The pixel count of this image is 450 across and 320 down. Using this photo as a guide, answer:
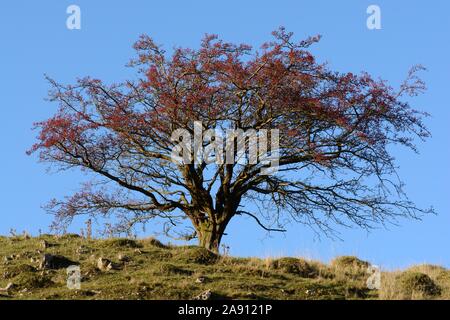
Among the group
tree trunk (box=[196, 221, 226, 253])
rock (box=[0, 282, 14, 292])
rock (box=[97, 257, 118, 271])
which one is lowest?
rock (box=[0, 282, 14, 292])

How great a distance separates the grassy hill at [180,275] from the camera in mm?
17922

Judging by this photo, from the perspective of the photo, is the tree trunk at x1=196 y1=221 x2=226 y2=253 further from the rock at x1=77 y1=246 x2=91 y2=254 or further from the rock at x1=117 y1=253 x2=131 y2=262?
the rock at x1=117 y1=253 x2=131 y2=262

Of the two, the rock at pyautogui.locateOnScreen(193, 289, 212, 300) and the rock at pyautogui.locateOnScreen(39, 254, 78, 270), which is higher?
the rock at pyautogui.locateOnScreen(39, 254, 78, 270)

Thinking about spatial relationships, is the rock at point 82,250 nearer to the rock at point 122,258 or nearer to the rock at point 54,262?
the rock at point 54,262

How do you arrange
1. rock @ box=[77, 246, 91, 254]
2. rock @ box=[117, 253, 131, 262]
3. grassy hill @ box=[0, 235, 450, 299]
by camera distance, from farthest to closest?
rock @ box=[77, 246, 91, 254] → rock @ box=[117, 253, 131, 262] → grassy hill @ box=[0, 235, 450, 299]

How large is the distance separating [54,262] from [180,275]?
4051 millimetres

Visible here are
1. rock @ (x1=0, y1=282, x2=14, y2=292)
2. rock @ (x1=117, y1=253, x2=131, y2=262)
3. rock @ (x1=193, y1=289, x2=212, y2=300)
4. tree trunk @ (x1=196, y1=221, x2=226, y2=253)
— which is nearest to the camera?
rock @ (x1=193, y1=289, x2=212, y2=300)

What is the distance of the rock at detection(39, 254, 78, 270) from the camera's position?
2081 cm

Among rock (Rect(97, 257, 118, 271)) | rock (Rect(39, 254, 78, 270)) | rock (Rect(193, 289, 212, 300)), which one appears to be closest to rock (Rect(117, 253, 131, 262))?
rock (Rect(97, 257, 118, 271))

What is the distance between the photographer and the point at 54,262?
2106cm
